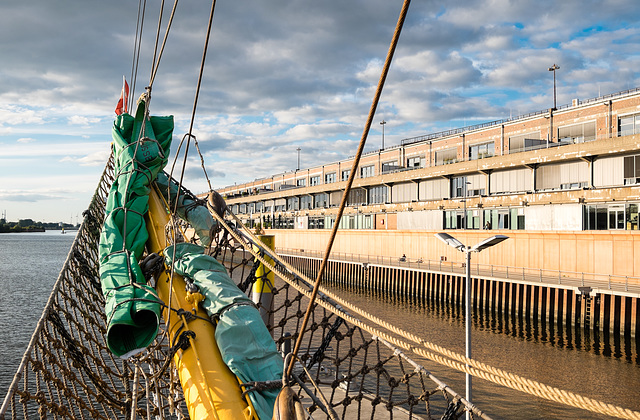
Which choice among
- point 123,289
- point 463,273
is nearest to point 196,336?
point 123,289

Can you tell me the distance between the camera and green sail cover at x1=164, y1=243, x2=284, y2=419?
4.04 metres

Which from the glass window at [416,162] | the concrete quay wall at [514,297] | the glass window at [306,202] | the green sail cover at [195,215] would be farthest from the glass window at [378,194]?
the green sail cover at [195,215]

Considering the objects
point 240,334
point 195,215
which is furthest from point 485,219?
point 240,334

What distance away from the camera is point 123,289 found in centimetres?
455

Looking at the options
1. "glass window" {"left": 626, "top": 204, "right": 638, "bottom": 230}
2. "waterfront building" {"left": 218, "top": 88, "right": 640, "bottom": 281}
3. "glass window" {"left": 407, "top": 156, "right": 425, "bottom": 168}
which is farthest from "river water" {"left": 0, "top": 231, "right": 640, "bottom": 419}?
"glass window" {"left": 407, "top": 156, "right": 425, "bottom": 168}

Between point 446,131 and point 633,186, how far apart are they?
19250 mm

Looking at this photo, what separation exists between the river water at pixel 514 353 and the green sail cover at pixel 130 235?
33.4ft

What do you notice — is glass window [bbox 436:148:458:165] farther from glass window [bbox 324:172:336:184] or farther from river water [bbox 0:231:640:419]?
glass window [bbox 324:172:336:184]

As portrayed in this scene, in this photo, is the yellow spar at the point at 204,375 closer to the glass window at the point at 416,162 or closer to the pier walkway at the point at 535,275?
the pier walkway at the point at 535,275

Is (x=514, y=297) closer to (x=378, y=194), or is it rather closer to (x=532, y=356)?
(x=532, y=356)

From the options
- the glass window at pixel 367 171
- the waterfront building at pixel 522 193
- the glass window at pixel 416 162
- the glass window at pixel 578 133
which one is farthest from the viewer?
the glass window at pixel 367 171

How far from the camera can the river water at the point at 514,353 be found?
1430 cm

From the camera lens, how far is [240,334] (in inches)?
168

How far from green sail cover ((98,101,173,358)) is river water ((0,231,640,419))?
10.2m
